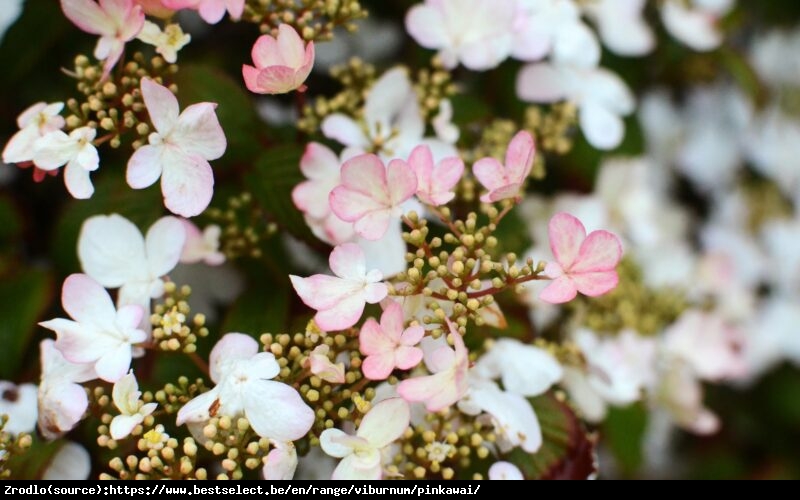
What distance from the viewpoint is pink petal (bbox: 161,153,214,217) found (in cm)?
59

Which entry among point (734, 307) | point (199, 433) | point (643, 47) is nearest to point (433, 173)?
point (199, 433)

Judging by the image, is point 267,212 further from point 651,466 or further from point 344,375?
point 651,466

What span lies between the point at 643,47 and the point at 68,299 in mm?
716

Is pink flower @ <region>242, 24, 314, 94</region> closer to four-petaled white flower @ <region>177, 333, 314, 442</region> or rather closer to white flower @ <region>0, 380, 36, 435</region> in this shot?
four-petaled white flower @ <region>177, 333, 314, 442</region>

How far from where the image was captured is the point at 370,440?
568mm

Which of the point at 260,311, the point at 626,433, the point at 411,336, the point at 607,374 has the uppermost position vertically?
the point at 411,336

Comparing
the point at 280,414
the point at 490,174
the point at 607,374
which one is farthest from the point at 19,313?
the point at 607,374

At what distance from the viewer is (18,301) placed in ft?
2.47

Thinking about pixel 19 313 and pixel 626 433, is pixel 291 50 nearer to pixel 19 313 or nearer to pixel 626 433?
pixel 19 313

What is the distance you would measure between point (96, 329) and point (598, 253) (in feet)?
1.26

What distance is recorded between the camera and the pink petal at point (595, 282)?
21.9 inches

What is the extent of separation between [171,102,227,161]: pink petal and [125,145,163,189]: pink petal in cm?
2

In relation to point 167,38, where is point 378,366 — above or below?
below

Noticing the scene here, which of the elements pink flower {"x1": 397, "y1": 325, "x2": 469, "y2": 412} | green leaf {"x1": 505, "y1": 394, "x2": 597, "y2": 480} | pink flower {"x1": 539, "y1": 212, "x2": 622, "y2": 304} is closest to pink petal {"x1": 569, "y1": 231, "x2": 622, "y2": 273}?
pink flower {"x1": 539, "y1": 212, "x2": 622, "y2": 304}
